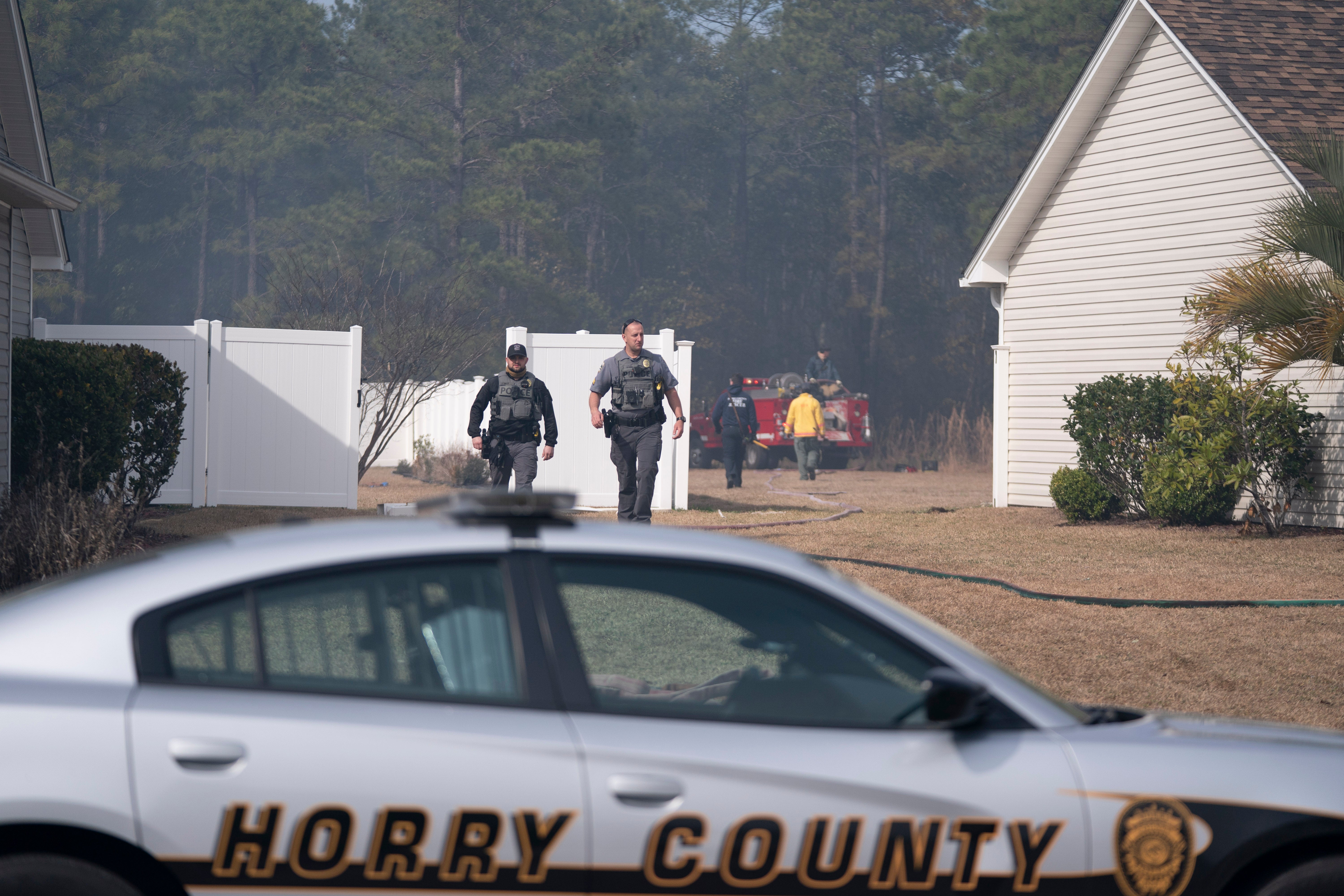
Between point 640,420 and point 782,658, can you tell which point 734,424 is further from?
point 782,658

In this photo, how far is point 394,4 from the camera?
55.1 metres

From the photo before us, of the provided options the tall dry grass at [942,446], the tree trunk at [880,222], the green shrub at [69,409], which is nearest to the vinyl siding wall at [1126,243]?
the green shrub at [69,409]

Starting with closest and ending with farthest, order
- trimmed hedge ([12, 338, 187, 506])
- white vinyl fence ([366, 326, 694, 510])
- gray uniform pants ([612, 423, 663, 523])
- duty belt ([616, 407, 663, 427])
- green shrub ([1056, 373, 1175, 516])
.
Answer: trimmed hedge ([12, 338, 187, 506]), gray uniform pants ([612, 423, 663, 523]), duty belt ([616, 407, 663, 427]), green shrub ([1056, 373, 1175, 516]), white vinyl fence ([366, 326, 694, 510])

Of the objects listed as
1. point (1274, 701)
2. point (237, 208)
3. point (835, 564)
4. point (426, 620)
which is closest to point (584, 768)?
point (426, 620)

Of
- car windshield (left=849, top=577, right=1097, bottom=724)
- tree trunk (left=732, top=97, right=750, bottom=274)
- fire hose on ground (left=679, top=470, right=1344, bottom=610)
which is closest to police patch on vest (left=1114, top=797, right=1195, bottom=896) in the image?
car windshield (left=849, top=577, right=1097, bottom=724)

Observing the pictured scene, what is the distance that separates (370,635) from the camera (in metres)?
2.97

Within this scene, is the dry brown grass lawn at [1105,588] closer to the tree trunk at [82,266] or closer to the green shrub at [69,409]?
the green shrub at [69,409]

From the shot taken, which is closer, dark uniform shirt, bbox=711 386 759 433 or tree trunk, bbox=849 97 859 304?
dark uniform shirt, bbox=711 386 759 433

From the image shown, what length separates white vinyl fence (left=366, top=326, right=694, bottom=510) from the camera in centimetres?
1630

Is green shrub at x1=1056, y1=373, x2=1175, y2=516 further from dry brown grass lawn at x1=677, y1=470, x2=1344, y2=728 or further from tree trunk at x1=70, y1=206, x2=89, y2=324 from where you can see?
tree trunk at x1=70, y1=206, x2=89, y2=324

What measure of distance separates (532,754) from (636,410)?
882 centimetres

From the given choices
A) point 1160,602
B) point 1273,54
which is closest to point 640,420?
point 1160,602

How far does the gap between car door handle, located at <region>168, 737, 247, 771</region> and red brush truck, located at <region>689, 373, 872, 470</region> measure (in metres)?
25.4

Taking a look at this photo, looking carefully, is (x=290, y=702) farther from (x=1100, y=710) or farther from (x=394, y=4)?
(x=394, y=4)
